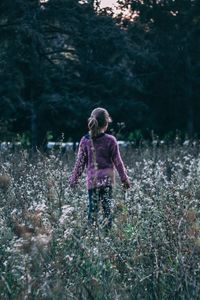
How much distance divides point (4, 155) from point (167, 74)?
25667 mm

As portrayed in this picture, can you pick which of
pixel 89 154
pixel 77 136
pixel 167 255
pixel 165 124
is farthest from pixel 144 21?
pixel 167 255

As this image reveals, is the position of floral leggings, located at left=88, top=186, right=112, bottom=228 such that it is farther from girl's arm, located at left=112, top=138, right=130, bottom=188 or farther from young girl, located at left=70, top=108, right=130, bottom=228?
girl's arm, located at left=112, top=138, right=130, bottom=188

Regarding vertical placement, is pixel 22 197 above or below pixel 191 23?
below

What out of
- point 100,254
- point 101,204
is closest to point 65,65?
point 101,204

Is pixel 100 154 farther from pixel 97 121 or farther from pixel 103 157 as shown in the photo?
pixel 97 121

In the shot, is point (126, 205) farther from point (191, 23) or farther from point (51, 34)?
point (191, 23)

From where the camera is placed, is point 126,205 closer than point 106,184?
Yes

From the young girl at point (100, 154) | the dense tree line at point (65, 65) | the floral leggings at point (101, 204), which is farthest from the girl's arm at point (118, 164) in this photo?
the dense tree line at point (65, 65)

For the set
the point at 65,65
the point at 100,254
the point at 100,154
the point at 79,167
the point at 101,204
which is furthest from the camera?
the point at 65,65

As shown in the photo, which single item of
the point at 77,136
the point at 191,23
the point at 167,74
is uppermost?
the point at 191,23

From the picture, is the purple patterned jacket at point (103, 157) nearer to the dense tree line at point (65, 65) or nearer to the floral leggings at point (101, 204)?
the floral leggings at point (101, 204)

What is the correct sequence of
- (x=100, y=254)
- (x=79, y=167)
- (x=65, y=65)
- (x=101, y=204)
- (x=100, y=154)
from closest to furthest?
(x=100, y=254)
(x=101, y=204)
(x=79, y=167)
(x=100, y=154)
(x=65, y=65)

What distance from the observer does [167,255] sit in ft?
16.5

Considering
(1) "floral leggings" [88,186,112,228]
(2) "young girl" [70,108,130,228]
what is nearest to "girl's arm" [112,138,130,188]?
(2) "young girl" [70,108,130,228]
